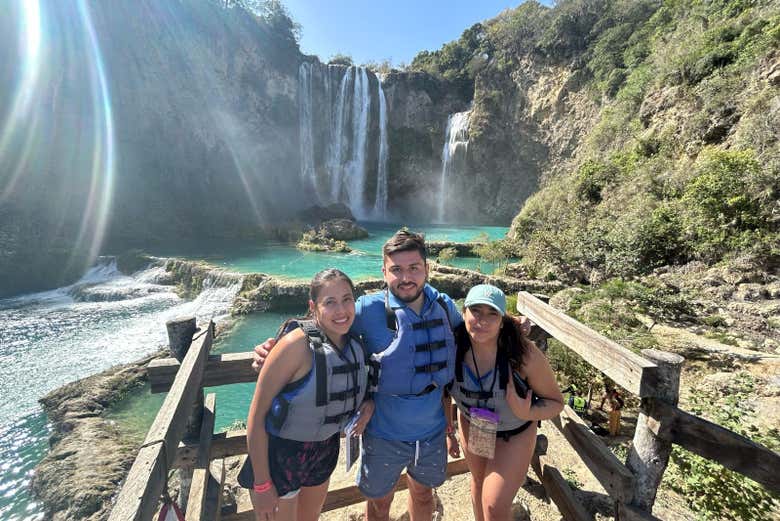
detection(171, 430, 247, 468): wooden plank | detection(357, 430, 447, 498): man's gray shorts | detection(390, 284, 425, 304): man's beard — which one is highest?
detection(390, 284, 425, 304): man's beard

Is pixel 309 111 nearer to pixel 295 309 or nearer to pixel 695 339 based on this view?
pixel 295 309

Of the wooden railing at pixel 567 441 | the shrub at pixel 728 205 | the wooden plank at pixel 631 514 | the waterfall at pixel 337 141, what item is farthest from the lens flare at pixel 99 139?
the shrub at pixel 728 205

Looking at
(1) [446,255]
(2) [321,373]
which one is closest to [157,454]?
(2) [321,373]

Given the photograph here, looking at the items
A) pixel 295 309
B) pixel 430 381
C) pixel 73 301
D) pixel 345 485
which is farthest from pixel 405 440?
pixel 73 301

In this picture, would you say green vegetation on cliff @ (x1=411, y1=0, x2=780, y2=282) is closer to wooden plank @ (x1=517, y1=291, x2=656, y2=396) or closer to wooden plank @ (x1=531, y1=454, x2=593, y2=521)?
wooden plank @ (x1=517, y1=291, x2=656, y2=396)

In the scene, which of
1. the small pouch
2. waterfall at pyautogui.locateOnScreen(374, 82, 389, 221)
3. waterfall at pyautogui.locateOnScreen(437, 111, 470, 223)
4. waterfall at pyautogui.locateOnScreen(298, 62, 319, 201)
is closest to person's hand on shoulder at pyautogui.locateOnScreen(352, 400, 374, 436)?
the small pouch

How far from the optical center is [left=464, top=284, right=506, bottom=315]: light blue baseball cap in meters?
1.73

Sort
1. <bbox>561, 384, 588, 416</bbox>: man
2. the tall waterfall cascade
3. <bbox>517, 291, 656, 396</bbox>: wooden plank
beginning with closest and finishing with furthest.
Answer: <bbox>517, 291, 656, 396</bbox>: wooden plank
<bbox>561, 384, 588, 416</bbox>: man
the tall waterfall cascade

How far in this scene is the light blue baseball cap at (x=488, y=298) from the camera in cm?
173

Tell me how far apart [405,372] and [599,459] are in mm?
1392

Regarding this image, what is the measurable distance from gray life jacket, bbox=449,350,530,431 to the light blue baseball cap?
0.94 feet

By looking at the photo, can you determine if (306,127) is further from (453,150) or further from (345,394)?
(345,394)

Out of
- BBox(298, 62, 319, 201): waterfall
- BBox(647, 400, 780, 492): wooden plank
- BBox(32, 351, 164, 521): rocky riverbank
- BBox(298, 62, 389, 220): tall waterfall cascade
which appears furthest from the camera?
BBox(298, 62, 389, 220): tall waterfall cascade

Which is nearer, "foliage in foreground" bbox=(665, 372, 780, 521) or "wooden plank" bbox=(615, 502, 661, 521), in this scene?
"wooden plank" bbox=(615, 502, 661, 521)
